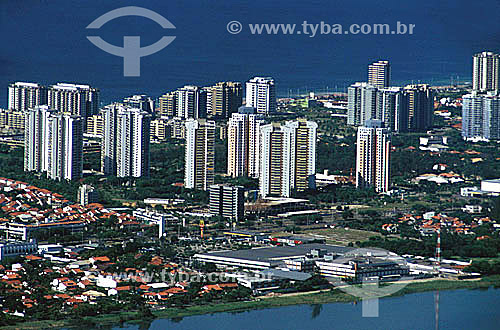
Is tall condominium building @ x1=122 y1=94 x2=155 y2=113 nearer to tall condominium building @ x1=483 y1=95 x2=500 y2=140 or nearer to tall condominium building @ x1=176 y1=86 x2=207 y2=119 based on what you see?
tall condominium building @ x1=176 y1=86 x2=207 y2=119

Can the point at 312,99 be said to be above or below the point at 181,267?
above

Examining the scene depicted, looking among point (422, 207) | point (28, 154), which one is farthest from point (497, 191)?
point (28, 154)

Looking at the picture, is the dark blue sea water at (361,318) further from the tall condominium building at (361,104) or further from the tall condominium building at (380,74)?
the tall condominium building at (380,74)

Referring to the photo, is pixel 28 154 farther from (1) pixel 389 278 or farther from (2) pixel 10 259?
(1) pixel 389 278

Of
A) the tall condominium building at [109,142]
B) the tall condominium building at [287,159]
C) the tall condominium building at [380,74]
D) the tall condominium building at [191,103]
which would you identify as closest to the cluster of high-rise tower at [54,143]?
the tall condominium building at [109,142]

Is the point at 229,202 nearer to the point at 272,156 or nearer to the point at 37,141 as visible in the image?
the point at 272,156

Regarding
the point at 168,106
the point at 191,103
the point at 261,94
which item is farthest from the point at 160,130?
the point at 261,94
